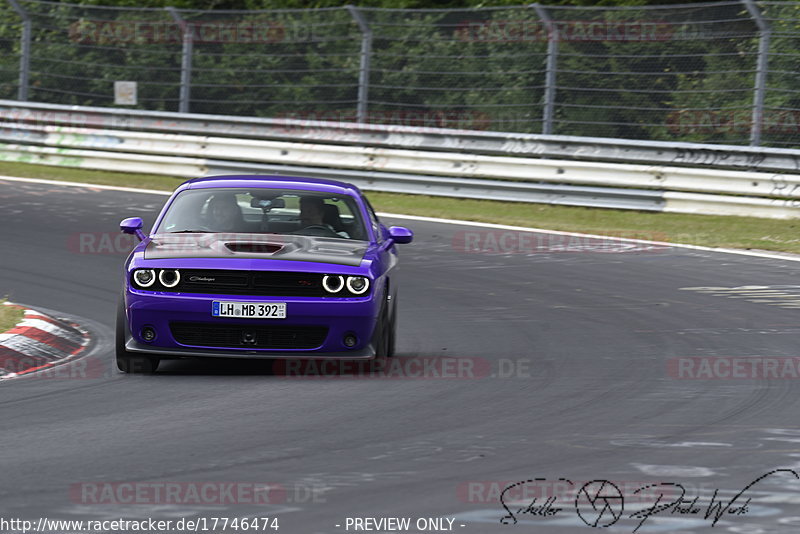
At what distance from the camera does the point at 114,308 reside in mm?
12180

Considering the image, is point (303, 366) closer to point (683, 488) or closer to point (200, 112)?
point (683, 488)

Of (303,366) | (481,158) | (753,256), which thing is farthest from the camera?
(481,158)

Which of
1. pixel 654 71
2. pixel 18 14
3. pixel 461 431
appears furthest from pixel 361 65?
pixel 461 431

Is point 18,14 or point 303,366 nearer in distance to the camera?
point 303,366

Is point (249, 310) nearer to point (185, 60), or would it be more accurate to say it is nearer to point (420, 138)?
point (420, 138)

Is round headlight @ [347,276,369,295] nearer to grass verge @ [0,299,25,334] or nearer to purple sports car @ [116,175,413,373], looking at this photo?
purple sports car @ [116,175,413,373]

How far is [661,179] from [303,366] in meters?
11.0

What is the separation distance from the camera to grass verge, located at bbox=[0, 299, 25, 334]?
33.1 feet

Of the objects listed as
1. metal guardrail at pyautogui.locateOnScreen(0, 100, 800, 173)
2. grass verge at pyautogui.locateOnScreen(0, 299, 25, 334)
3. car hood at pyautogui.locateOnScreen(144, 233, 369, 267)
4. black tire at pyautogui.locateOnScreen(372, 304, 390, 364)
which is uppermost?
metal guardrail at pyautogui.locateOnScreen(0, 100, 800, 173)

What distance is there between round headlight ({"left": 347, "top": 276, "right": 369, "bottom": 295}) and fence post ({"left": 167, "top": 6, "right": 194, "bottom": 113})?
15.2 metres

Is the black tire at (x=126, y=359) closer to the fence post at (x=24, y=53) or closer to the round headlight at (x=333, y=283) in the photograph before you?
the round headlight at (x=333, y=283)

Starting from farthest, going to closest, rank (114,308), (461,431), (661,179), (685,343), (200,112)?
1. (200,112)
2. (661,179)
3. (114,308)
4. (685,343)
5. (461,431)

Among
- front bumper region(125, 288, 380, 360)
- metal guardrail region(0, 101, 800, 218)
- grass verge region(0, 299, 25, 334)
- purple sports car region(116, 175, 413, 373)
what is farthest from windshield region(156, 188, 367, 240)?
metal guardrail region(0, 101, 800, 218)
